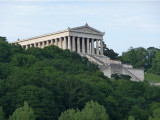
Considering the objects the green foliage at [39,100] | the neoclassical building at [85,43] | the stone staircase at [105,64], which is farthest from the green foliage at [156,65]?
the green foliage at [39,100]

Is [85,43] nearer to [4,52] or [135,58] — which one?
[135,58]

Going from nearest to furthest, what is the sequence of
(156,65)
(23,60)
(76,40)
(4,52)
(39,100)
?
(39,100) < (23,60) < (4,52) < (76,40) < (156,65)

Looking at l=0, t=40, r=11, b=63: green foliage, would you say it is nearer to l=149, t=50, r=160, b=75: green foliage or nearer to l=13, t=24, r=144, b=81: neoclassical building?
l=13, t=24, r=144, b=81: neoclassical building

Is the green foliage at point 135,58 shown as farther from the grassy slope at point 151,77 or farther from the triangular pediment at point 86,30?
the triangular pediment at point 86,30

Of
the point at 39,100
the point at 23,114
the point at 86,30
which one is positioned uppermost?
the point at 86,30

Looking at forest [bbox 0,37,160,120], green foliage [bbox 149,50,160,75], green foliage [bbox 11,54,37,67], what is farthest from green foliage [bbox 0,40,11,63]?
green foliage [bbox 149,50,160,75]

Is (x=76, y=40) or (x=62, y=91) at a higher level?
(x=76, y=40)

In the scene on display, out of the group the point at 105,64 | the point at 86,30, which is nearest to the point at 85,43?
the point at 86,30
